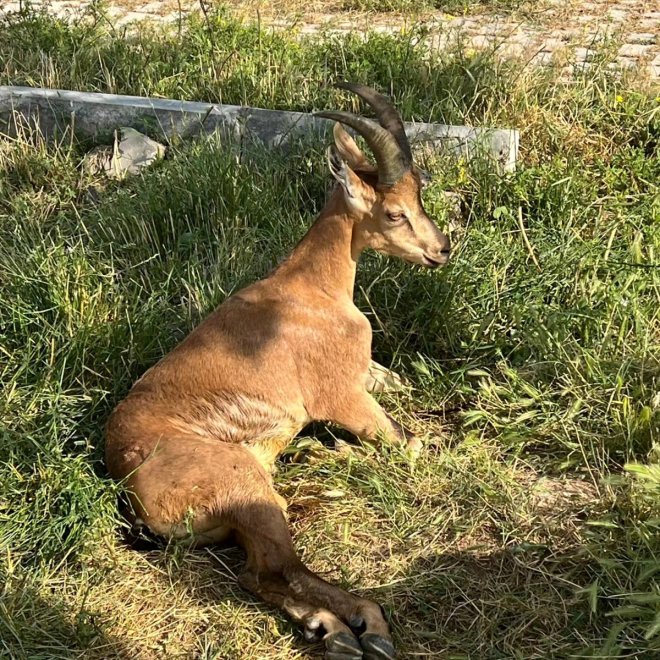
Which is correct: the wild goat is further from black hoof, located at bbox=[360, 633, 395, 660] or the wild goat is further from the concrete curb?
→ the concrete curb

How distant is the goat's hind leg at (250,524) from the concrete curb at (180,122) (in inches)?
120

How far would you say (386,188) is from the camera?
4191mm

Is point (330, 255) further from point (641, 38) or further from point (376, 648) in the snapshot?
point (641, 38)

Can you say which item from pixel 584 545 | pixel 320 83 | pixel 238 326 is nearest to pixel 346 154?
pixel 238 326

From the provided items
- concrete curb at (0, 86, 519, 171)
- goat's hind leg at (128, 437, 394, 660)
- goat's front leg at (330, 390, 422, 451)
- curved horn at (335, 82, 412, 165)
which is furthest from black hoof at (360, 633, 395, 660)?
concrete curb at (0, 86, 519, 171)

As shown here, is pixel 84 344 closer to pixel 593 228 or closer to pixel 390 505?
pixel 390 505

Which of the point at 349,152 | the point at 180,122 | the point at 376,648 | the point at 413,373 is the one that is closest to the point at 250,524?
the point at 376,648

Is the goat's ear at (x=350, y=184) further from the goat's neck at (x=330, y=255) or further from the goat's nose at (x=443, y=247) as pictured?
the goat's nose at (x=443, y=247)

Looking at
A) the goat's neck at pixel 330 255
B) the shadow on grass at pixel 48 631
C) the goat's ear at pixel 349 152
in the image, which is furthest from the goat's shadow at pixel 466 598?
the goat's ear at pixel 349 152

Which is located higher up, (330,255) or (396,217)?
(396,217)

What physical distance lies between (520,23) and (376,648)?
21.8ft

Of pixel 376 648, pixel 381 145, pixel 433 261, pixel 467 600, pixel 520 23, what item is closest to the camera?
pixel 376 648

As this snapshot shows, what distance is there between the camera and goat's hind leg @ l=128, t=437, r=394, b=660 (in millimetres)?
3381

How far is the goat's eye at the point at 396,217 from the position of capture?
423 centimetres
